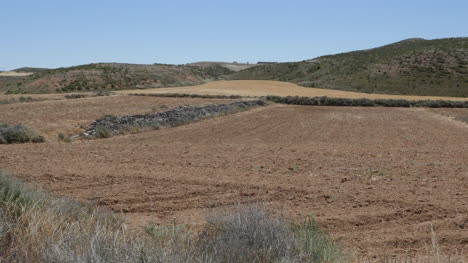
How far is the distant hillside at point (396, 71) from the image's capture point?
8019 cm

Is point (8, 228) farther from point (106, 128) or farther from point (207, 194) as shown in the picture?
point (106, 128)

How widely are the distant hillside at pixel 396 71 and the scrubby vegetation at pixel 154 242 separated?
2866 inches

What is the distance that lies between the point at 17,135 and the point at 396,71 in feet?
250

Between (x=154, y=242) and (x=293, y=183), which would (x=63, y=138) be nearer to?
(x=293, y=183)

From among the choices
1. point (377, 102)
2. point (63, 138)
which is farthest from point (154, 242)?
point (377, 102)

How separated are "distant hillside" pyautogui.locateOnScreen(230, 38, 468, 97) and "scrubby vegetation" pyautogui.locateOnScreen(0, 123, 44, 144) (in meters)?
60.8

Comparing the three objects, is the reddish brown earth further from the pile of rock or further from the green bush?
the pile of rock

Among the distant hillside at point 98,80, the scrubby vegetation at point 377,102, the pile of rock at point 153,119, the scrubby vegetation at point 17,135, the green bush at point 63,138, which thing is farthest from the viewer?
the distant hillside at point 98,80

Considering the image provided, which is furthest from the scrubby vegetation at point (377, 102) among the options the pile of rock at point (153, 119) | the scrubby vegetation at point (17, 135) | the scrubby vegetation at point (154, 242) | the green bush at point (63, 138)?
the scrubby vegetation at point (154, 242)

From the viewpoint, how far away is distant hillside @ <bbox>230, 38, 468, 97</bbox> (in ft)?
263

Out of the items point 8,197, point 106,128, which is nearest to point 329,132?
point 106,128

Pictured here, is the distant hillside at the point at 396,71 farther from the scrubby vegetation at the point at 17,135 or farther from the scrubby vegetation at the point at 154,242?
the scrubby vegetation at the point at 154,242

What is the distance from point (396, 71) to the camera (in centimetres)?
9062

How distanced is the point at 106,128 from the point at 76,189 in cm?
1741
